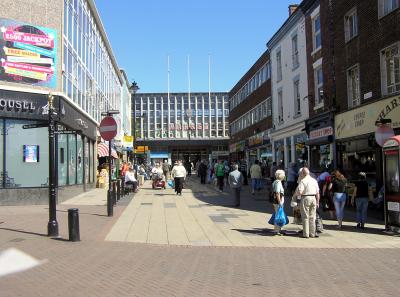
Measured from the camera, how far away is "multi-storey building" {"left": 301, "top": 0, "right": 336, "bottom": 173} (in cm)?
2352

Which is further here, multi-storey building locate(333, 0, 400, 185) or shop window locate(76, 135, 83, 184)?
shop window locate(76, 135, 83, 184)

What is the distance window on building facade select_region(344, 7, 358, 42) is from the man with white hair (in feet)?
34.7

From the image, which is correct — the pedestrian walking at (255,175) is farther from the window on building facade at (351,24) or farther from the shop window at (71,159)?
the shop window at (71,159)

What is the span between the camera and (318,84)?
1024 inches

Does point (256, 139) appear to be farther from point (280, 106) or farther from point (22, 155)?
point (22, 155)

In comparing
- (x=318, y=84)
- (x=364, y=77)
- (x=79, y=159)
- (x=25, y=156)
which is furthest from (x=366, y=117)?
(x=79, y=159)

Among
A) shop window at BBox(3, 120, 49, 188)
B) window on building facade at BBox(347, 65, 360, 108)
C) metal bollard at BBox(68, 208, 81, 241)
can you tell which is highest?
window on building facade at BBox(347, 65, 360, 108)

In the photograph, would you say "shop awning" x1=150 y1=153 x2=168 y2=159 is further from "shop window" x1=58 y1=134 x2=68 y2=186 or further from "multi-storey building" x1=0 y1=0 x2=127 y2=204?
"shop window" x1=58 y1=134 x2=68 y2=186

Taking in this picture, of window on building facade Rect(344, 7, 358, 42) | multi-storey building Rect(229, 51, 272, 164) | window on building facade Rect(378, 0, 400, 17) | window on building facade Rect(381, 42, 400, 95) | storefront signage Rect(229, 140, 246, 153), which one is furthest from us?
storefront signage Rect(229, 140, 246, 153)

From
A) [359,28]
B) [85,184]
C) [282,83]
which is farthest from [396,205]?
[282,83]

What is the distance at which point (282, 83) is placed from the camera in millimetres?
33062

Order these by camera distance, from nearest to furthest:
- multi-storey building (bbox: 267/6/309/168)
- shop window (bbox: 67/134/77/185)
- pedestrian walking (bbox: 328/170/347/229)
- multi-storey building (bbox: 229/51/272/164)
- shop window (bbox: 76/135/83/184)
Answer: pedestrian walking (bbox: 328/170/347/229), shop window (bbox: 67/134/77/185), shop window (bbox: 76/135/83/184), multi-storey building (bbox: 267/6/309/168), multi-storey building (bbox: 229/51/272/164)

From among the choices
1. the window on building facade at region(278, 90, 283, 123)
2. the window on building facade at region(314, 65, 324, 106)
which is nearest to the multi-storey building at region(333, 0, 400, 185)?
the window on building facade at region(314, 65, 324, 106)

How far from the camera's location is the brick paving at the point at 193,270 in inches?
282
